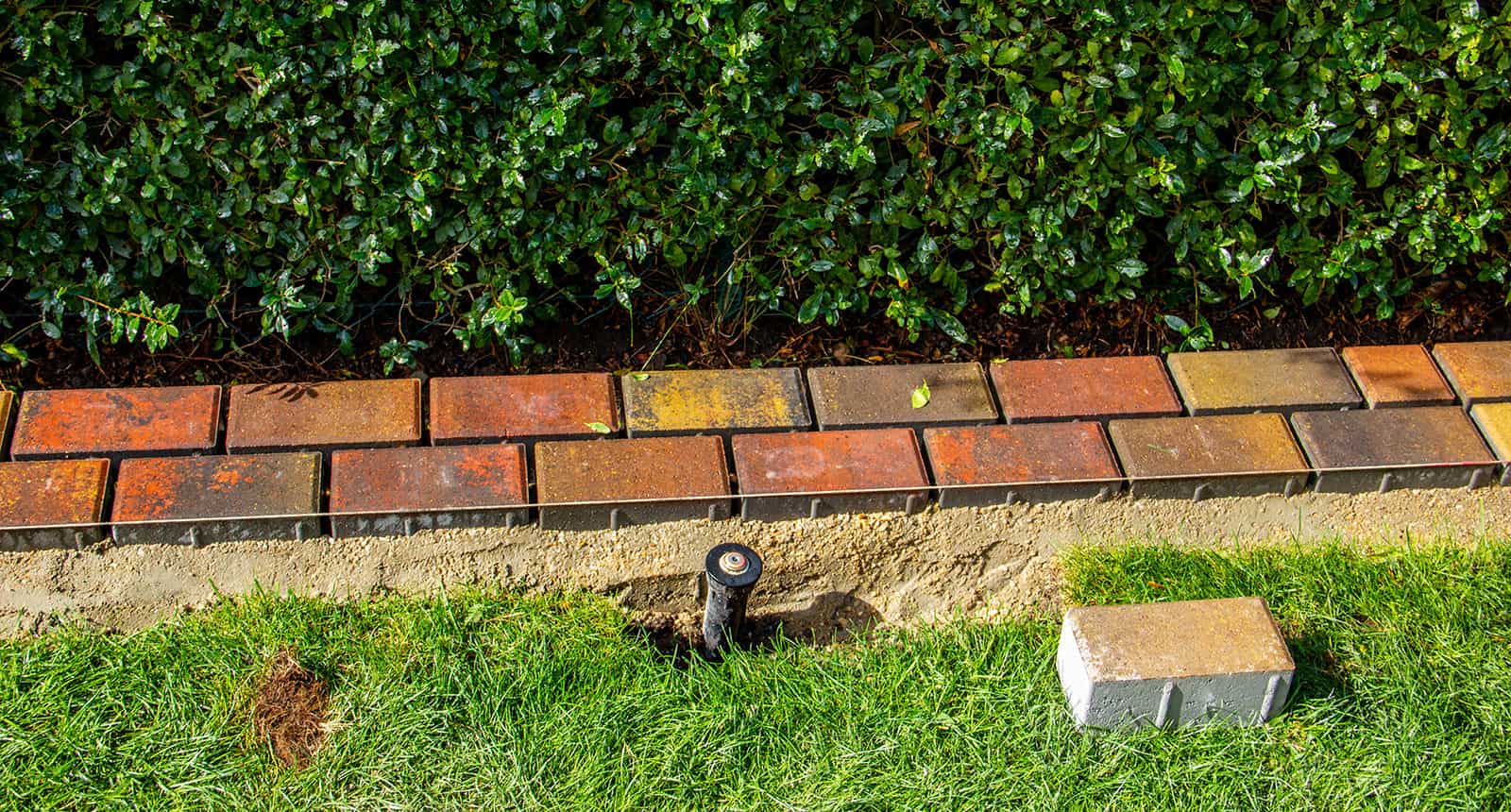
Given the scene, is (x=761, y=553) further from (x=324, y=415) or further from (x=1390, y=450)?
(x=1390, y=450)

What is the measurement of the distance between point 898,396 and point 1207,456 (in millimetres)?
754

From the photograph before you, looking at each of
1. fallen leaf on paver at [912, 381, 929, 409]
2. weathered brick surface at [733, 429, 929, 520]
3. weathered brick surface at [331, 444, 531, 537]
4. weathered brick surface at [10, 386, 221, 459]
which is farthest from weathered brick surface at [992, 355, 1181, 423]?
weathered brick surface at [10, 386, 221, 459]

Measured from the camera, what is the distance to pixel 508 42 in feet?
10.3

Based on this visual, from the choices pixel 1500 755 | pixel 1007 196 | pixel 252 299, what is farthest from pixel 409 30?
pixel 1500 755

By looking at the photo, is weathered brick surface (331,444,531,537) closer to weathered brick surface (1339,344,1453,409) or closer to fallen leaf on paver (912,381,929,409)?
fallen leaf on paver (912,381,929,409)

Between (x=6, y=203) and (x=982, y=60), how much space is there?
7.42 feet

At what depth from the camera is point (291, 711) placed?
265 cm

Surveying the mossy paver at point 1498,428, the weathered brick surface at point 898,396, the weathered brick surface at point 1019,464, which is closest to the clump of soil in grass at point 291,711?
the weathered brick surface at point 898,396

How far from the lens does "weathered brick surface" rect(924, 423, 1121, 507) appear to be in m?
3.21

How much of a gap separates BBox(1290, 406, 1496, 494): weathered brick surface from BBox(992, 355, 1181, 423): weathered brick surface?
355mm

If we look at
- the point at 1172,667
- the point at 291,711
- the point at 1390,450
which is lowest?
the point at 1172,667

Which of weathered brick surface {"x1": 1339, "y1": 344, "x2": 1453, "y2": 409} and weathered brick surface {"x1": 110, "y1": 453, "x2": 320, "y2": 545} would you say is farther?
weathered brick surface {"x1": 1339, "y1": 344, "x2": 1453, "y2": 409}

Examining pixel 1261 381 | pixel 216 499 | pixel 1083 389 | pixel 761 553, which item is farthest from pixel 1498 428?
pixel 216 499

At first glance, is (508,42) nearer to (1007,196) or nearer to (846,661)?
(1007,196)
